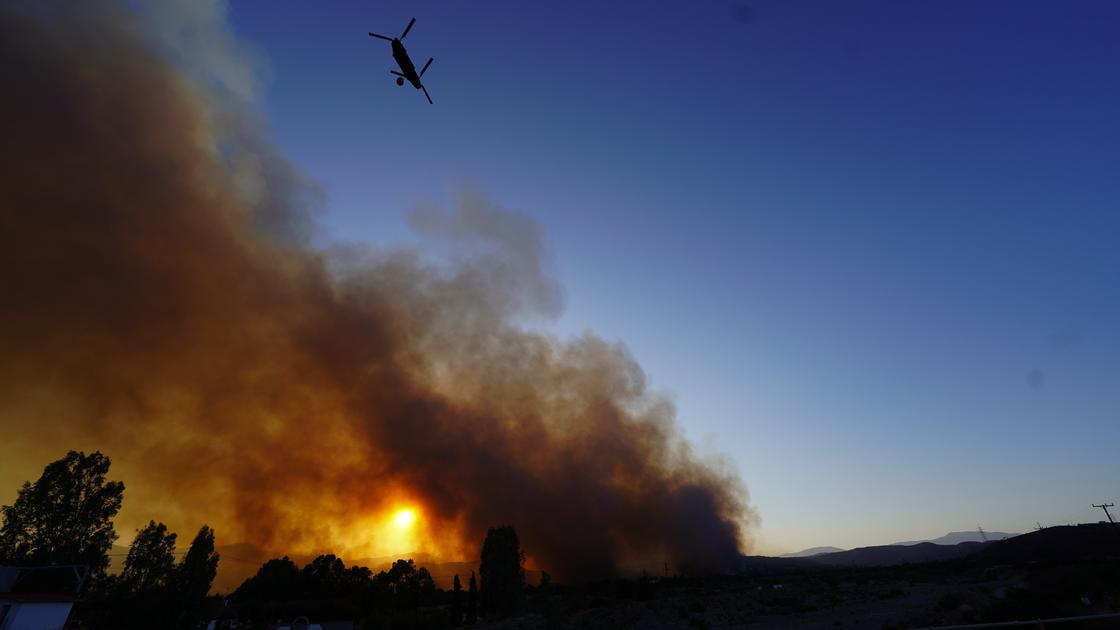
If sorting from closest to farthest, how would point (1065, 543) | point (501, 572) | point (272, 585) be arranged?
point (501, 572) < point (272, 585) < point (1065, 543)

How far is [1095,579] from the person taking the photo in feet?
133

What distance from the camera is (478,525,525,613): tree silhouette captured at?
236 feet

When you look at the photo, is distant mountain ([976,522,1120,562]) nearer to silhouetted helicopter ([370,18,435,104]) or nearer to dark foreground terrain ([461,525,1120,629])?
dark foreground terrain ([461,525,1120,629])

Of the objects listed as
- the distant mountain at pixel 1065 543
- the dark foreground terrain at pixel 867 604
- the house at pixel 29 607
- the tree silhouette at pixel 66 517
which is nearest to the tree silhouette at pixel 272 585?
the tree silhouette at pixel 66 517

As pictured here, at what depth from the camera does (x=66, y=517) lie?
5734cm

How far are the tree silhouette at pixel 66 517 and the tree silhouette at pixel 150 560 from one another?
1054cm

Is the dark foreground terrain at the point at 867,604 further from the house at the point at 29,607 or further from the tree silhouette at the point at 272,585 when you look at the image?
the tree silhouette at the point at 272,585

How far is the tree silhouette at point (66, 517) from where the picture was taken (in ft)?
172

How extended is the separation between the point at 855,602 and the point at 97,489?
3639 inches

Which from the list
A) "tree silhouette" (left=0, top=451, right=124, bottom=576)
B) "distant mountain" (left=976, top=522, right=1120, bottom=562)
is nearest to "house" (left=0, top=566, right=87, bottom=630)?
"tree silhouette" (left=0, top=451, right=124, bottom=576)

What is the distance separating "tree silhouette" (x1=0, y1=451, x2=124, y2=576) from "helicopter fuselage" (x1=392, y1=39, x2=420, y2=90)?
67509 millimetres

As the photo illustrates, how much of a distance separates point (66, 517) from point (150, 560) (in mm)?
17202

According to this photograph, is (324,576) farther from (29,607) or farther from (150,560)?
(29,607)

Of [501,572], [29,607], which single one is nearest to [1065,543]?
[501,572]
